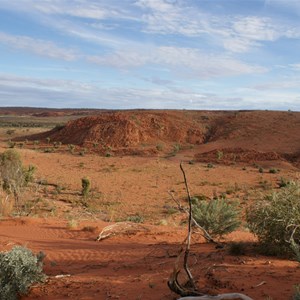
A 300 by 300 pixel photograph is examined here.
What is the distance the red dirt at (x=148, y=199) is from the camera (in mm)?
6550

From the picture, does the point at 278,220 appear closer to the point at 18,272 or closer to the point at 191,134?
the point at 18,272

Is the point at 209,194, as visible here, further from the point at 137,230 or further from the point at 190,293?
the point at 190,293

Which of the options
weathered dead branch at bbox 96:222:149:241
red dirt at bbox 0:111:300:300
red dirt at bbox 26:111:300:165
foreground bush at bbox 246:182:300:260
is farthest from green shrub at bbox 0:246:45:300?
red dirt at bbox 26:111:300:165

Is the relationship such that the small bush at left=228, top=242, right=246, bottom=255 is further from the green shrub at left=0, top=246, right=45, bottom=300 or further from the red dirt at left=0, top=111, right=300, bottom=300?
the green shrub at left=0, top=246, right=45, bottom=300

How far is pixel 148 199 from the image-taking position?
68.8 feet

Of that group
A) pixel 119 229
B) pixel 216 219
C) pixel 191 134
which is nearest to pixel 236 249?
pixel 216 219

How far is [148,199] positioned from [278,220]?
14001 millimetres

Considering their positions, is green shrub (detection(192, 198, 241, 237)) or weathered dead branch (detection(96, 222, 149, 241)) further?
weathered dead branch (detection(96, 222, 149, 241))

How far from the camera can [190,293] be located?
5031 millimetres

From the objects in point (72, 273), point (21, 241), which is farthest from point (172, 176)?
point (72, 273)

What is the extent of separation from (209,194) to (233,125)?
29.9 metres

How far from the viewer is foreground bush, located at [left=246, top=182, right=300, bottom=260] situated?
738 cm

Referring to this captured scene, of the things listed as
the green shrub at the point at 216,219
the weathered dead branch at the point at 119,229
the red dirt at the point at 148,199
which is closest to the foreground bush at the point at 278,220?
the red dirt at the point at 148,199

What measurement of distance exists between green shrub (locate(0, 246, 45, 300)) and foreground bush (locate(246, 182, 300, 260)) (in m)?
3.94
